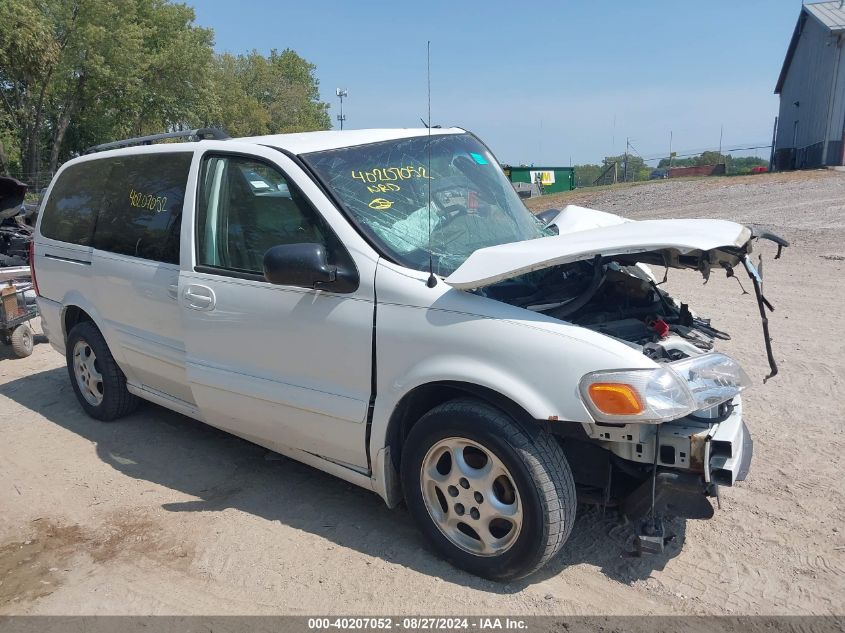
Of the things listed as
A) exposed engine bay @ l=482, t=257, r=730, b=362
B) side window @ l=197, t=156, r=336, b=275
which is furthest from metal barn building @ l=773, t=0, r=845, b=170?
side window @ l=197, t=156, r=336, b=275

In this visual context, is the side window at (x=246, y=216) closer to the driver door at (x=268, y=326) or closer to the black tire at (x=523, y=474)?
the driver door at (x=268, y=326)

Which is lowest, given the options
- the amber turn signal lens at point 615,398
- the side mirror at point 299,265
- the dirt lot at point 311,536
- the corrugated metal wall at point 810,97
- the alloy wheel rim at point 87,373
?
the dirt lot at point 311,536

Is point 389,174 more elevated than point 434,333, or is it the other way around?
point 389,174

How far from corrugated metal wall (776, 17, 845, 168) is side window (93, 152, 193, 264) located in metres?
30.1

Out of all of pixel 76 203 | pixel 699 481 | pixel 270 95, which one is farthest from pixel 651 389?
pixel 270 95

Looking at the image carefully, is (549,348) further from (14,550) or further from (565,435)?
(14,550)

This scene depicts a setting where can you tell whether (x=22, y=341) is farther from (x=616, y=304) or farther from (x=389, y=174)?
(x=616, y=304)

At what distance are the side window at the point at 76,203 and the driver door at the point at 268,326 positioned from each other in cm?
144

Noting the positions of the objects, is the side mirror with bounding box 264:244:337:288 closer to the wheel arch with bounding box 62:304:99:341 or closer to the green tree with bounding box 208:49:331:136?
the wheel arch with bounding box 62:304:99:341

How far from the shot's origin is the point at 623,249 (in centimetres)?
288

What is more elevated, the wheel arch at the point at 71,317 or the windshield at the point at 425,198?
the windshield at the point at 425,198

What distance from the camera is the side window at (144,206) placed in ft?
14.3

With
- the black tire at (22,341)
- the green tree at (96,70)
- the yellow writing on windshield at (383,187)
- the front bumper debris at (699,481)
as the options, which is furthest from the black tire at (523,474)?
the green tree at (96,70)

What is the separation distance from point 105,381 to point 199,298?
172cm
